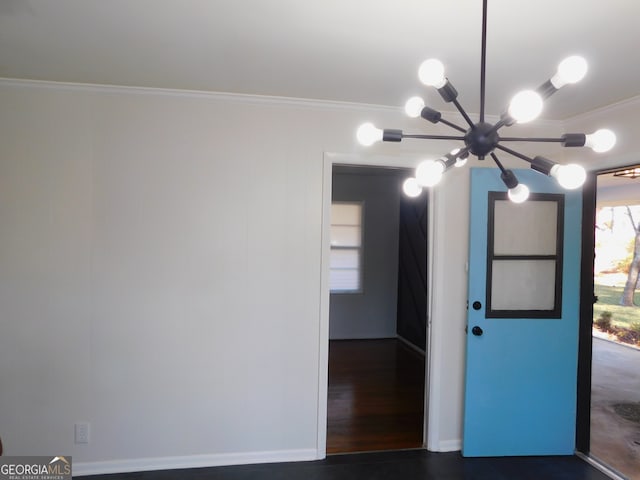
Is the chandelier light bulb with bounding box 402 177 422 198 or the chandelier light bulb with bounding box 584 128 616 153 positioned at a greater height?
the chandelier light bulb with bounding box 584 128 616 153

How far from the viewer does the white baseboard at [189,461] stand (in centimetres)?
255

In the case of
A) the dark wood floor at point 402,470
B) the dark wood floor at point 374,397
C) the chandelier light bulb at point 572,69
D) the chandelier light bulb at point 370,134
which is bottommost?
the dark wood floor at point 402,470

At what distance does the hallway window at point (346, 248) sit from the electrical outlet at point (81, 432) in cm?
390

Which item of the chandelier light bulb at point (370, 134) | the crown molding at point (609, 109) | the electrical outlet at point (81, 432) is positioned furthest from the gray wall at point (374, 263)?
the chandelier light bulb at point (370, 134)

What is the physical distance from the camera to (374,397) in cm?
Result: 392

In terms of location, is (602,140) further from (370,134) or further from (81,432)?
(81,432)

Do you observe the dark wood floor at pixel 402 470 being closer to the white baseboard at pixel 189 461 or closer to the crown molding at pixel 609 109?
the white baseboard at pixel 189 461

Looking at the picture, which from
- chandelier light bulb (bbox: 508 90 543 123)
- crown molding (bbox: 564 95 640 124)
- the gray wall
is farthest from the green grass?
chandelier light bulb (bbox: 508 90 543 123)

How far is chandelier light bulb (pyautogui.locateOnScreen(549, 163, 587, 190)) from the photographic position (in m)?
1.11

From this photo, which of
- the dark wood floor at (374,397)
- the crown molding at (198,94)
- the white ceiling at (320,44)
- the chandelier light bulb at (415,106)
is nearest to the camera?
the chandelier light bulb at (415,106)

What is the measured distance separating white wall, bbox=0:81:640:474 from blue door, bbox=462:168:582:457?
909 mm

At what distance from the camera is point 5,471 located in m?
2.12

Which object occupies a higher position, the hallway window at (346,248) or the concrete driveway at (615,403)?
the hallway window at (346,248)

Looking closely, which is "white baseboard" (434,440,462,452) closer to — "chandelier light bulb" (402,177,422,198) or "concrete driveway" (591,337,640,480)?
"concrete driveway" (591,337,640,480)
